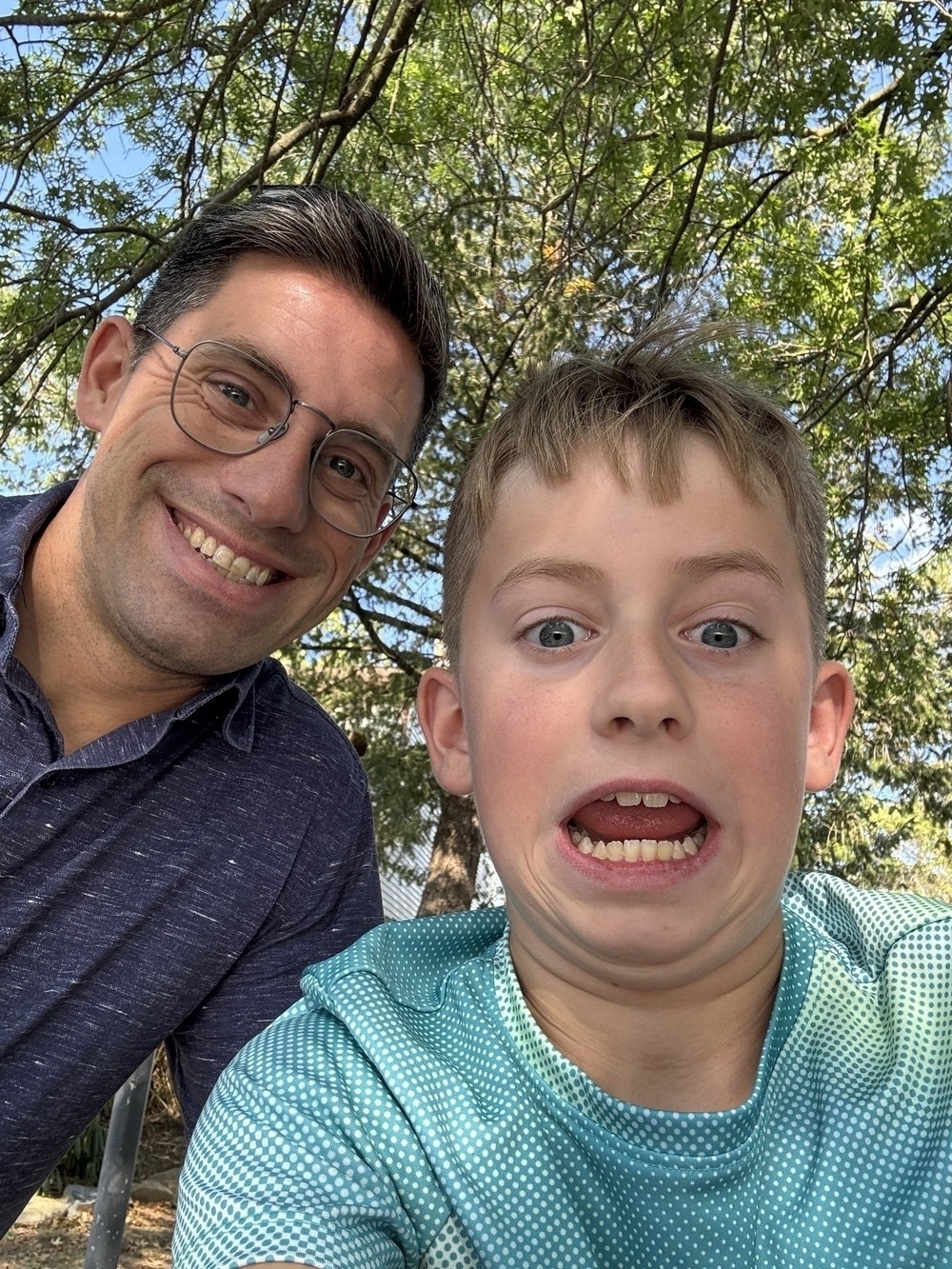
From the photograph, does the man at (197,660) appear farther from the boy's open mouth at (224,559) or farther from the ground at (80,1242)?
the ground at (80,1242)

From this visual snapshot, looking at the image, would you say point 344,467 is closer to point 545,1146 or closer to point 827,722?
point 827,722

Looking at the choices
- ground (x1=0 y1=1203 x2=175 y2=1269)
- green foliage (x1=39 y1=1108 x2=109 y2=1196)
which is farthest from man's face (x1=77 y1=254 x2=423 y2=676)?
green foliage (x1=39 y1=1108 x2=109 y2=1196)

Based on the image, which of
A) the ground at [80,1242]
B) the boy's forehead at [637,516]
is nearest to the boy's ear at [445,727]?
→ the boy's forehead at [637,516]

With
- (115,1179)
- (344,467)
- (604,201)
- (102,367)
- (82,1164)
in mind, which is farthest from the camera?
(82,1164)

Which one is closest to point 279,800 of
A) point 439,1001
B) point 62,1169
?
point 439,1001

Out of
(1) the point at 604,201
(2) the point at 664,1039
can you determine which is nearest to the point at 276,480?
(2) the point at 664,1039

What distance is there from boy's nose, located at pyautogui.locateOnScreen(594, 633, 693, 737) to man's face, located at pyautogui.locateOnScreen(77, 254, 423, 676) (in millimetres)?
1035

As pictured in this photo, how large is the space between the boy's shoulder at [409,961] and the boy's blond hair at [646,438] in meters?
0.36

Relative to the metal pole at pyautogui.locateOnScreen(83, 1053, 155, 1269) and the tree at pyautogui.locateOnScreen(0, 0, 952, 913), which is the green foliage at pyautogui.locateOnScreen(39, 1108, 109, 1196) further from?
the metal pole at pyautogui.locateOnScreen(83, 1053, 155, 1269)

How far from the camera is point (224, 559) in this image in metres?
2.17

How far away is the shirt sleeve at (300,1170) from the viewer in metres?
1.06

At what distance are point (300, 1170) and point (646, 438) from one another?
92 cm

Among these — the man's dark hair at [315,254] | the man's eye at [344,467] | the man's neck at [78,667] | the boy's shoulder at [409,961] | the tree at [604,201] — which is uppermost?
the tree at [604,201]

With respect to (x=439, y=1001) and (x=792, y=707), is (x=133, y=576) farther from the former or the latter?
(x=792, y=707)
